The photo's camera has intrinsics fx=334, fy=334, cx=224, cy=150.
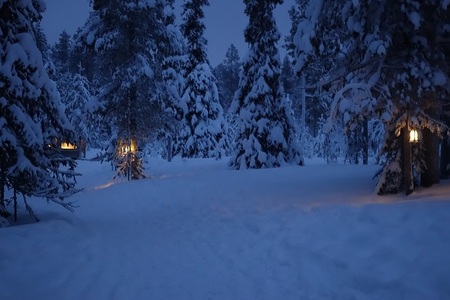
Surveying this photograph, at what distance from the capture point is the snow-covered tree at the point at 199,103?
2744cm

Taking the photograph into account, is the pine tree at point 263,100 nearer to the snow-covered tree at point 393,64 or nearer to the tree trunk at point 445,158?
the tree trunk at point 445,158

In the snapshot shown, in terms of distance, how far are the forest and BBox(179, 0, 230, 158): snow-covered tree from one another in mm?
8551

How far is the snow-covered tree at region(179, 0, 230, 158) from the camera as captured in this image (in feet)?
90.0

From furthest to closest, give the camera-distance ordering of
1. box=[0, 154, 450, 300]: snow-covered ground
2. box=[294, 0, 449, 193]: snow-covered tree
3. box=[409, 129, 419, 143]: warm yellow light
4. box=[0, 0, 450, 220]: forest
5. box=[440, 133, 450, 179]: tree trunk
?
1. box=[440, 133, 450, 179]: tree trunk
2. box=[409, 129, 419, 143]: warm yellow light
3. box=[294, 0, 449, 193]: snow-covered tree
4. box=[0, 0, 450, 220]: forest
5. box=[0, 154, 450, 300]: snow-covered ground

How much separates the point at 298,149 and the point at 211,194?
961 centimetres

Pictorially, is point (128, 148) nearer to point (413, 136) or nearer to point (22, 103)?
point (22, 103)

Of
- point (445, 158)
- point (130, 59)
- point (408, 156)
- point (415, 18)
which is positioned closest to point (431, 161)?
point (408, 156)

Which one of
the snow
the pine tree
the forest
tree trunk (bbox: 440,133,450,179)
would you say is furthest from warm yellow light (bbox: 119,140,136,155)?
the snow

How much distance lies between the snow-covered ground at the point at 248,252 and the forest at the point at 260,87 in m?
1.32

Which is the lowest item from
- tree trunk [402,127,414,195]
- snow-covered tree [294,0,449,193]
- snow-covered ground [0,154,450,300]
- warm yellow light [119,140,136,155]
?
snow-covered ground [0,154,450,300]

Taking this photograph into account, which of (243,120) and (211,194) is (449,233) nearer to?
(211,194)

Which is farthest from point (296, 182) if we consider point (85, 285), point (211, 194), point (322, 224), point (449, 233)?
point (85, 285)

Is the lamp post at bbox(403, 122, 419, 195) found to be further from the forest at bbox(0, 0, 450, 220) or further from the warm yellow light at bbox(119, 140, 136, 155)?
the warm yellow light at bbox(119, 140, 136, 155)

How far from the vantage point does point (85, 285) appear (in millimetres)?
5098
